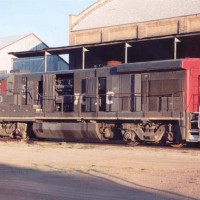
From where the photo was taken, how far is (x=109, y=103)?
2208cm

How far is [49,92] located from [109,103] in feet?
12.9

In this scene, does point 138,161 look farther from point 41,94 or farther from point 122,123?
point 41,94

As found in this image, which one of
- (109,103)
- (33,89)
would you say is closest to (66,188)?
(109,103)

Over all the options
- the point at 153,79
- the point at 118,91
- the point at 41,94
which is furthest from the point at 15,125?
the point at 153,79

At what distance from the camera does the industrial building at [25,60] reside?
50487 millimetres

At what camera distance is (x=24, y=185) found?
9922 millimetres

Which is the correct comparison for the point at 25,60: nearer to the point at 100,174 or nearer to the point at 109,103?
the point at 109,103

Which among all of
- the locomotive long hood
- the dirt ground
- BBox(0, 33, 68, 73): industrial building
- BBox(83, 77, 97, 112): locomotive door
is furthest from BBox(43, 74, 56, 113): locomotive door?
BBox(0, 33, 68, 73): industrial building

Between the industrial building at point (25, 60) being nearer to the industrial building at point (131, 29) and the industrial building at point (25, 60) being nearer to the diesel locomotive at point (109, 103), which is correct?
the industrial building at point (131, 29)

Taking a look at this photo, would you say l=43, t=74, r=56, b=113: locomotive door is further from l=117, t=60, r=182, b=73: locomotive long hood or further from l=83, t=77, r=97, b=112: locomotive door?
l=117, t=60, r=182, b=73: locomotive long hood

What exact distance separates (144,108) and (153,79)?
4.53ft

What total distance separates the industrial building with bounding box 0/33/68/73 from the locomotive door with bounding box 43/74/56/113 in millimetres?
25321

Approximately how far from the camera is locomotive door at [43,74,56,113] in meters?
24.1

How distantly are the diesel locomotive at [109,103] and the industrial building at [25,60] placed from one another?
2363 centimetres
